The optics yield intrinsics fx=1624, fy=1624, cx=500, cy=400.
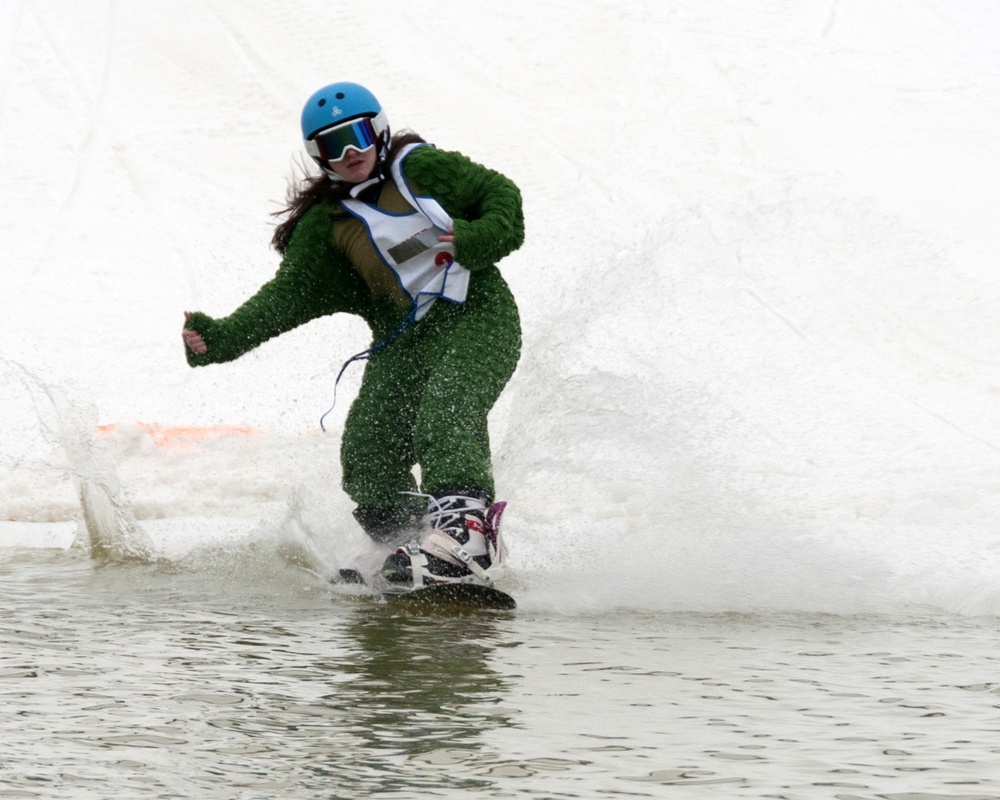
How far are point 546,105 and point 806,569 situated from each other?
37.4 feet

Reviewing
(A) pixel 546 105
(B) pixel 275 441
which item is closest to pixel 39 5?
(A) pixel 546 105

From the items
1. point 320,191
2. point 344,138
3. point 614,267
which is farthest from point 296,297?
point 614,267

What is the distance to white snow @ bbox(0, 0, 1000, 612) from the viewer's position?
5.84 m

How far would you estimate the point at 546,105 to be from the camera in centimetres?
1592

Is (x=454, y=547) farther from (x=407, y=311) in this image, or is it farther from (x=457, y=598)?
(x=407, y=311)

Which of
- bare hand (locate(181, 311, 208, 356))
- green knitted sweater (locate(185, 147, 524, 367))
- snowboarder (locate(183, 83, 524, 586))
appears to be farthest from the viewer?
bare hand (locate(181, 311, 208, 356))

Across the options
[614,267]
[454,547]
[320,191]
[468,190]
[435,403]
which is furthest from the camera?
[614,267]

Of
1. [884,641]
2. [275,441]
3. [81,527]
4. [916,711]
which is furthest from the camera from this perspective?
[275,441]

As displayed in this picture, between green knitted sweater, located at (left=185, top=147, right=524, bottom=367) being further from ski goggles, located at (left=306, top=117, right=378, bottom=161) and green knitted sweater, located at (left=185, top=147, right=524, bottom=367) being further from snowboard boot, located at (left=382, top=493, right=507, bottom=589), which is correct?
snowboard boot, located at (left=382, top=493, right=507, bottom=589)

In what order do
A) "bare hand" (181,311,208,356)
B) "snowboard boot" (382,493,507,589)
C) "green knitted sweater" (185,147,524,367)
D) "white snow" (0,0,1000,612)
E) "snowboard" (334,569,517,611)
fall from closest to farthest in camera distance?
"snowboard" (334,569,517,611)
"snowboard boot" (382,493,507,589)
"green knitted sweater" (185,147,524,367)
"bare hand" (181,311,208,356)
"white snow" (0,0,1000,612)

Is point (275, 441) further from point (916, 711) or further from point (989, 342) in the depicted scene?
point (916, 711)

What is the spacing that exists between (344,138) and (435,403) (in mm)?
848

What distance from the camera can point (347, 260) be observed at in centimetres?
517

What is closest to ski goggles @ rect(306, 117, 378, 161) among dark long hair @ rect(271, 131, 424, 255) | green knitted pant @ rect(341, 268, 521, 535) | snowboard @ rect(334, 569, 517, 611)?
dark long hair @ rect(271, 131, 424, 255)
